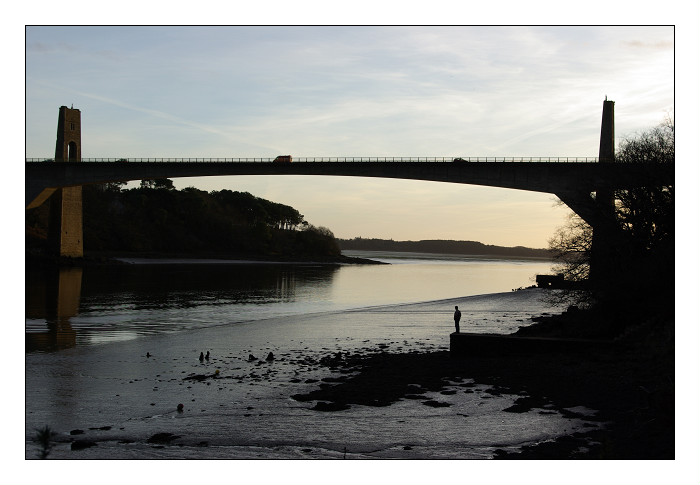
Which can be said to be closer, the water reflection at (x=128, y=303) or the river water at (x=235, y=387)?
the river water at (x=235, y=387)

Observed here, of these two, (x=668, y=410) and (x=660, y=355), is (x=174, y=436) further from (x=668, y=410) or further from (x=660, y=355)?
(x=660, y=355)

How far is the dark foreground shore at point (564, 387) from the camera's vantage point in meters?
11.4

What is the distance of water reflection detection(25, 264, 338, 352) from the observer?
2912 cm

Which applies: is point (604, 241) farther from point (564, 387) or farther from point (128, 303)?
point (128, 303)

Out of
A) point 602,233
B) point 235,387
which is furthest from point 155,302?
point 602,233

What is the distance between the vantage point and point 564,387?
641 inches

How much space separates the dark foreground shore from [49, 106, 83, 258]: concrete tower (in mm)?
69026

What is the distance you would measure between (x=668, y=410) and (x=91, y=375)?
603 inches

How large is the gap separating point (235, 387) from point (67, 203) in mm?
72259

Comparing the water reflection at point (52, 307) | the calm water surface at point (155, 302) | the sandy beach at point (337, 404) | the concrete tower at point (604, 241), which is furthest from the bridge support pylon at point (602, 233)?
the water reflection at point (52, 307)

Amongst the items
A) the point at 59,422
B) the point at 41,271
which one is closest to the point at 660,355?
the point at 59,422

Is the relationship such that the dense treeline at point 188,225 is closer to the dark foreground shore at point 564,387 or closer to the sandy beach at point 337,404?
the sandy beach at point 337,404

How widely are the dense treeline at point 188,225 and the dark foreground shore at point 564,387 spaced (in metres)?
90.9

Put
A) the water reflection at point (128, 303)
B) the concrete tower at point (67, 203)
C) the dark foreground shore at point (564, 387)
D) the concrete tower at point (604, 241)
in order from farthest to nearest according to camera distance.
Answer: the concrete tower at point (67, 203)
the water reflection at point (128, 303)
the concrete tower at point (604, 241)
the dark foreground shore at point (564, 387)
